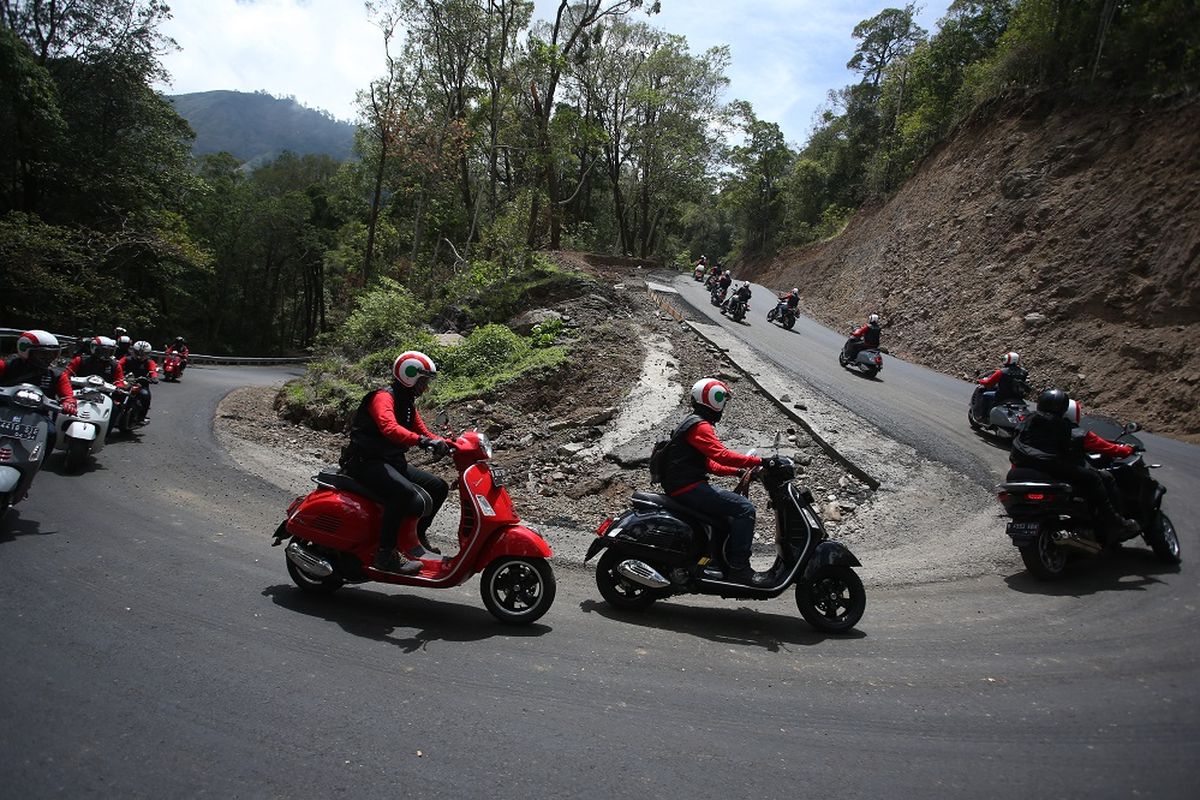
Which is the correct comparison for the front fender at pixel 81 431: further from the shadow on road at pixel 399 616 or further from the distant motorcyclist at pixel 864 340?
the distant motorcyclist at pixel 864 340

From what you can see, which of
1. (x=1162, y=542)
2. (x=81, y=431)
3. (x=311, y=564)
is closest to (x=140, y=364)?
(x=81, y=431)

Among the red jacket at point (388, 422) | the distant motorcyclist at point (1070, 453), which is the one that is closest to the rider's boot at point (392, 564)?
the red jacket at point (388, 422)

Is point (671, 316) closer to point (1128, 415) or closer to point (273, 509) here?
point (1128, 415)

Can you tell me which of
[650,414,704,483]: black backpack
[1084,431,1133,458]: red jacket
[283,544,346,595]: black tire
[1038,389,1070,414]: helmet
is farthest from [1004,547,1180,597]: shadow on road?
[283,544,346,595]: black tire

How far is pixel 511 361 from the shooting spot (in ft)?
47.2

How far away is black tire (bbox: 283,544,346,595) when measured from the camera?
5.43 m

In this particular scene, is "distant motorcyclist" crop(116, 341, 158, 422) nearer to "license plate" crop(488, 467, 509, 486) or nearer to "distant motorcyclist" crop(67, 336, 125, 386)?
"distant motorcyclist" crop(67, 336, 125, 386)

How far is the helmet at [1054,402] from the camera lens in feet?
23.4

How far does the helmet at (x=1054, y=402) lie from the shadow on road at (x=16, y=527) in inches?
385

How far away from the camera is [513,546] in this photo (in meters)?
5.11

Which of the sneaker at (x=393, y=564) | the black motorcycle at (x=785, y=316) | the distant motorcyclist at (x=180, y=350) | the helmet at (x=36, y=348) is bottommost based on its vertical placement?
the distant motorcyclist at (x=180, y=350)

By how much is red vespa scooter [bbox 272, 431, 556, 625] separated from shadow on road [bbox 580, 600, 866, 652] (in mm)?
779

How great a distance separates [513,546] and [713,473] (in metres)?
1.74

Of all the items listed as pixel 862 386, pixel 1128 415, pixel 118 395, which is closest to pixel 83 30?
pixel 118 395
